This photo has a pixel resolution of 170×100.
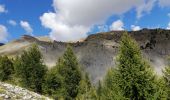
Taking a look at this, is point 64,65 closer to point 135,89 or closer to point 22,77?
point 22,77

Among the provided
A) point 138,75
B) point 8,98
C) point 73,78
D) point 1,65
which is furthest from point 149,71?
point 1,65

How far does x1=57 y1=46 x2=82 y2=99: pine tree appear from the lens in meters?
68.6

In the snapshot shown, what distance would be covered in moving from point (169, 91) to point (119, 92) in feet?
26.1

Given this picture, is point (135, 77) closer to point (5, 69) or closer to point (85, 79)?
point (85, 79)

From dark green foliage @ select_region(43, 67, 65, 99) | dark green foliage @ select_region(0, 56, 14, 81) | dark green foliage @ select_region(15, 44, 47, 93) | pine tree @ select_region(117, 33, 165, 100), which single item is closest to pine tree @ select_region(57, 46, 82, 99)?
dark green foliage @ select_region(43, 67, 65, 99)

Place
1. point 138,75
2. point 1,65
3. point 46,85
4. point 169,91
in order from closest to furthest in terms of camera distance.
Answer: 1. point 138,75
2. point 169,91
3. point 46,85
4. point 1,65

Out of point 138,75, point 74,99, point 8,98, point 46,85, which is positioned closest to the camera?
point 8,98

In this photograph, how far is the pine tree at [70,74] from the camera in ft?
225

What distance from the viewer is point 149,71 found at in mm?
36375

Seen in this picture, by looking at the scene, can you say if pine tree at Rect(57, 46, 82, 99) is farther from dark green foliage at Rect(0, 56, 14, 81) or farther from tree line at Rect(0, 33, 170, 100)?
dark green foliage at Rect(0, 56, 14, 81)

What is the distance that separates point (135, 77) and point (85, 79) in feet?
156

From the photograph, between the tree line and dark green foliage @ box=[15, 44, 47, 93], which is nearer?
the tree line

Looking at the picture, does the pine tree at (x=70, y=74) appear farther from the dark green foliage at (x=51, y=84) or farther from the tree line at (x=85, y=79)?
the dark green foliage at (x=51, y=84)

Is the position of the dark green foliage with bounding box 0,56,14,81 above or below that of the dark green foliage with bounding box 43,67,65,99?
above
